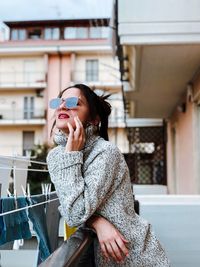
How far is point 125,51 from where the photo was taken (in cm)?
600

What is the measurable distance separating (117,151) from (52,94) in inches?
1085

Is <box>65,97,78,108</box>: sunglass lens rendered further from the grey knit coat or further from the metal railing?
the metal railing

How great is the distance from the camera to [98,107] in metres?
1.58

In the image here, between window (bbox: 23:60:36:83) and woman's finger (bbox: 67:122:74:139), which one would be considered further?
window (bbox: 23:60:36:83)

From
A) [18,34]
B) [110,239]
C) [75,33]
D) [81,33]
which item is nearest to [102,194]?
[110,239]

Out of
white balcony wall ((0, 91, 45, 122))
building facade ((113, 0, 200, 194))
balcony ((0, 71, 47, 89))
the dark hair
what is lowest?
the dark hair

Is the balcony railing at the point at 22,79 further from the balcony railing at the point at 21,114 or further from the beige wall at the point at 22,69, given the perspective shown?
the balcony railing at the point at 21,114

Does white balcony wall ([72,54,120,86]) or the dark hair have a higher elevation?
white balcony wall ([72,54,120,86])

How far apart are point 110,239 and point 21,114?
2859 cm

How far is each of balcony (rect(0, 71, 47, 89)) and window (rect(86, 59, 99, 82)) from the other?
9.38 feet

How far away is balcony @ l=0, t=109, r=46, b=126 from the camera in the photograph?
28859 millimetres

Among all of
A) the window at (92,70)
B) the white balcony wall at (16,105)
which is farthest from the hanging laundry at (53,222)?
the white balcony wall at (16,105)

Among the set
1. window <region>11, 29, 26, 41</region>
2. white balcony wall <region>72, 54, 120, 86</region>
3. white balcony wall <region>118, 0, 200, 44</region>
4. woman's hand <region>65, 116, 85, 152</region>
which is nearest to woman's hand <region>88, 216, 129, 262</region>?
woman's hand <region>65, 116, 85, 152</region>

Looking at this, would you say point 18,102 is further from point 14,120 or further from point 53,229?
point 53,229
